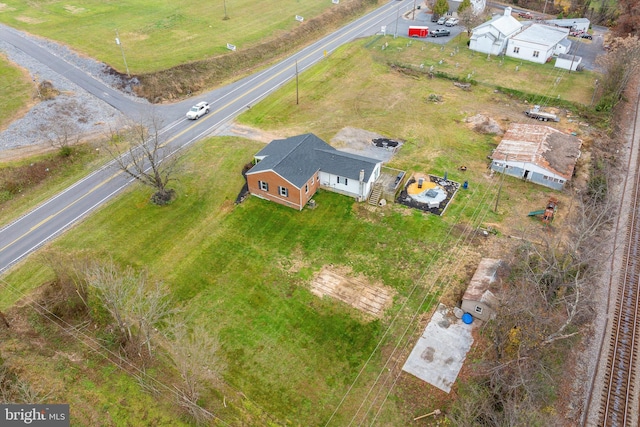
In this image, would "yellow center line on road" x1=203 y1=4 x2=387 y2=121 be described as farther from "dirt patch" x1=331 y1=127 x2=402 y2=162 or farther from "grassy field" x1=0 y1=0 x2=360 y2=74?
"dirt patch" x1=331 y1=127 x2=402 y2=162

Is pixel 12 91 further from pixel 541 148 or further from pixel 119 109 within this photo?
pixel 541 148

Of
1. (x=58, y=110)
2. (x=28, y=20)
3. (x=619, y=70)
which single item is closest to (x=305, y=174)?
(x=58, y=110)

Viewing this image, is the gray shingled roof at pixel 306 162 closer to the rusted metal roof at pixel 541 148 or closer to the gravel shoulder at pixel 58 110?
the rusted metal roof at pixel 541 148

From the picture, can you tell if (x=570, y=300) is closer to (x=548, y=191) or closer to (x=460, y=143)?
(x=548, y=191)

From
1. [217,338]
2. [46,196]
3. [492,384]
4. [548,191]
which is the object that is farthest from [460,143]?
[46,196]

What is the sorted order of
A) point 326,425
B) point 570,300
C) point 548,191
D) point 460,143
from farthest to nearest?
point 460,143 < point 548,191 < point 570,300 < point 326,425

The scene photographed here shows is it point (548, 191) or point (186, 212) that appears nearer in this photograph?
point (186, 212)
